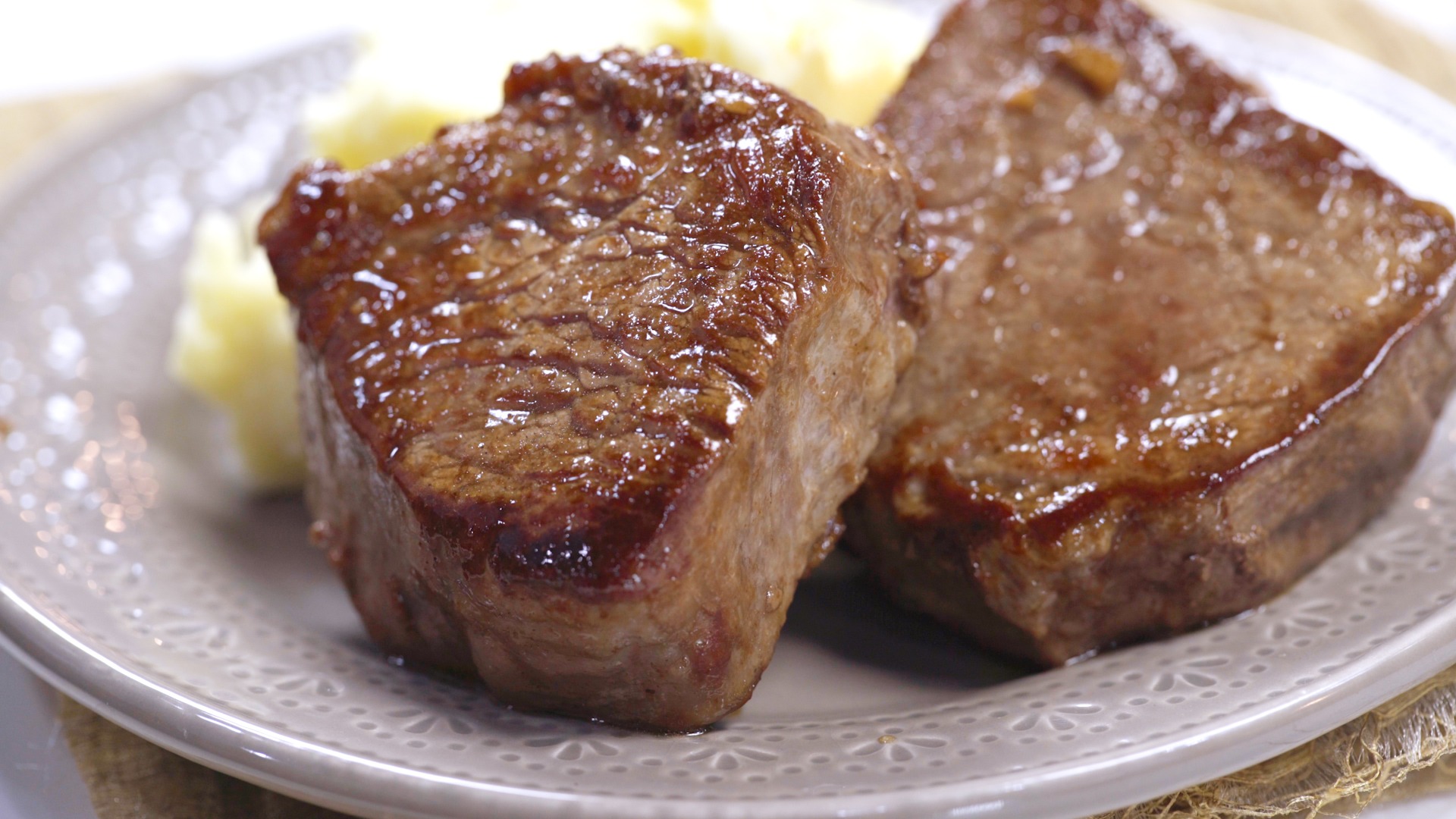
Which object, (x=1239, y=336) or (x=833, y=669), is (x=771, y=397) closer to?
(x=833, y=669)

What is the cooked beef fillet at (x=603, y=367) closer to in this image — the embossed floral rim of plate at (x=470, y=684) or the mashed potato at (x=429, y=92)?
the embossed floral rim of plate at (x=470, y=684)

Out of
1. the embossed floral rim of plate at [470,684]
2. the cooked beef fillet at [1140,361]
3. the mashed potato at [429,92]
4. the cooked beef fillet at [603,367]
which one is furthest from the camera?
the mashed potato at [429,92]

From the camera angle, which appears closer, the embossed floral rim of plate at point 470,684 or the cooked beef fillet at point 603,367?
the embossed floral rim of plate at point 470,684

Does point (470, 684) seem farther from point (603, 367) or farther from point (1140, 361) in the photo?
point (1140, 361)

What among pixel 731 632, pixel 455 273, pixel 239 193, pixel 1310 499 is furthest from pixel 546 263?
pixel 239 193

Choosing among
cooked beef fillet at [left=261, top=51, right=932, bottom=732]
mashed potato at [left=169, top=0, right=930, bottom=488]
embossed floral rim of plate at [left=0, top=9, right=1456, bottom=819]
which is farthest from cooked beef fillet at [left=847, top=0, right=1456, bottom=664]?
mashed potato at [left=169, top=0, right=930, bottom=488]

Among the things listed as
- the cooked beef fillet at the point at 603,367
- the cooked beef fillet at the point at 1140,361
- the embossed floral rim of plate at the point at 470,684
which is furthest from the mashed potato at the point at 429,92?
the cooked beef fillet at the point at 603,367

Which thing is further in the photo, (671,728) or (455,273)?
(455,273)
